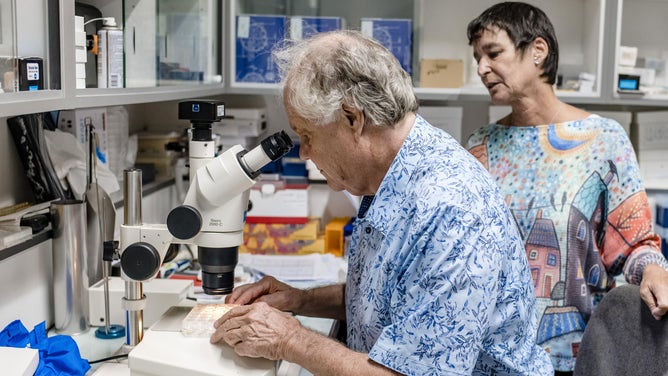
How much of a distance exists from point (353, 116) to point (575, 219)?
960 millimetres

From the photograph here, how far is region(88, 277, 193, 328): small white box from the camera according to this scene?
1.92 m

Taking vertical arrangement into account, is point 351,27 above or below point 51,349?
above

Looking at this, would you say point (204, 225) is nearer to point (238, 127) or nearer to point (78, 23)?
point (78, 23)

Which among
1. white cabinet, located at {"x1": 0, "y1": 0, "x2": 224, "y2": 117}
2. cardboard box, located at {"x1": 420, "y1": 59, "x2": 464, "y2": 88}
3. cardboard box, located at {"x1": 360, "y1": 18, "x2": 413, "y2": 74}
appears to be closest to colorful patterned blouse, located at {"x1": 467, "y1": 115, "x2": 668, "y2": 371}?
A: cardboard box, located at {"x1": 420, "y1": 59, "x2": 464, "y2": 88}

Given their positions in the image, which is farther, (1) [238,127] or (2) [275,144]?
(1) [238,127]

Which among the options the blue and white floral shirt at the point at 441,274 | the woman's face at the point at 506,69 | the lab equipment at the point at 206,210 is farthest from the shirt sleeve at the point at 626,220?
the lab equipment at the point at 206,210

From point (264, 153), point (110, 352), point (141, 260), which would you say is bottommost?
point (110, 352)

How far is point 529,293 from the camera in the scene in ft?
4.67

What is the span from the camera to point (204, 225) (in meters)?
1.47

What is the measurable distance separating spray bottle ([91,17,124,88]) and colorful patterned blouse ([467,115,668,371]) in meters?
1.11

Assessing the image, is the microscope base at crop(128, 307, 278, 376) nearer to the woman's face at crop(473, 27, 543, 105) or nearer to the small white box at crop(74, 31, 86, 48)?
the small white box at crop(74, 31, 86, 48)

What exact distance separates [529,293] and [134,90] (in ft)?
3.47

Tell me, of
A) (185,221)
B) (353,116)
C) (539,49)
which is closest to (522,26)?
(539,49)

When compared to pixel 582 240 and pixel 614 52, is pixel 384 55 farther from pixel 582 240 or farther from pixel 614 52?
pixel 614 52
